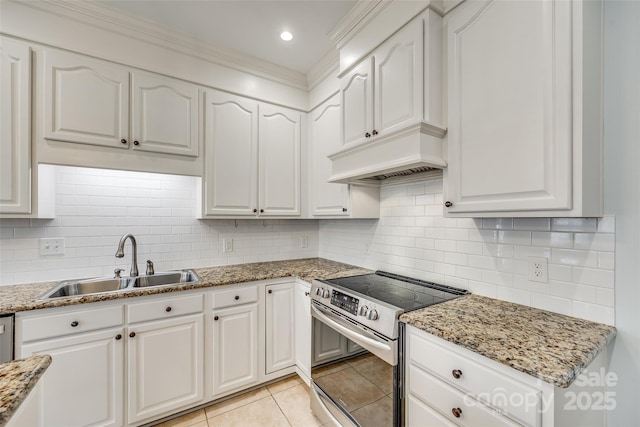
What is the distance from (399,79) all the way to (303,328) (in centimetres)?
180

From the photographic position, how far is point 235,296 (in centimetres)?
195

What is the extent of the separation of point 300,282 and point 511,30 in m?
1.89

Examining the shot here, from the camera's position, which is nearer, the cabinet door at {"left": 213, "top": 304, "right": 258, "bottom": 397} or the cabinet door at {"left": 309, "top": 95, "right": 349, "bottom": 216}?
the cabinet door at {"left": 213, "top": 304, "right": 258, "bottom": 397}

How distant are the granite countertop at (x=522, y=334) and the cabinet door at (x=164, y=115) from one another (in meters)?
1.90

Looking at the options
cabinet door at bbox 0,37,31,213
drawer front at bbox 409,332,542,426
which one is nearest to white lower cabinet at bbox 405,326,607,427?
drawer front at bbox 409,332,542,426

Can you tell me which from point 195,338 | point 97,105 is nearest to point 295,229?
point 195,338

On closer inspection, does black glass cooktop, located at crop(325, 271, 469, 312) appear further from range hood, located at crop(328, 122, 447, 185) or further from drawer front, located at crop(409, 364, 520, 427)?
range hood, located at crop(328, 122, 447, 185)

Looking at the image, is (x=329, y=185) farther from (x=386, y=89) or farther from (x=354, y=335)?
(x=354, y=335)

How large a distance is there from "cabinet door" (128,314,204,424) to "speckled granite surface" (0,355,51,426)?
3.29 feet

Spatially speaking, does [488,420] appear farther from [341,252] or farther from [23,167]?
[23,167]

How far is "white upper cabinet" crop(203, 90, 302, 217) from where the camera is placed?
84.6 inches

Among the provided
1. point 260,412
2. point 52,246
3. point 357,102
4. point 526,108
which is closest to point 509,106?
point 526,108

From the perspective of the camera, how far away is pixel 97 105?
68.7 inches

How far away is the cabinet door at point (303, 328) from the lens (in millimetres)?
2006
